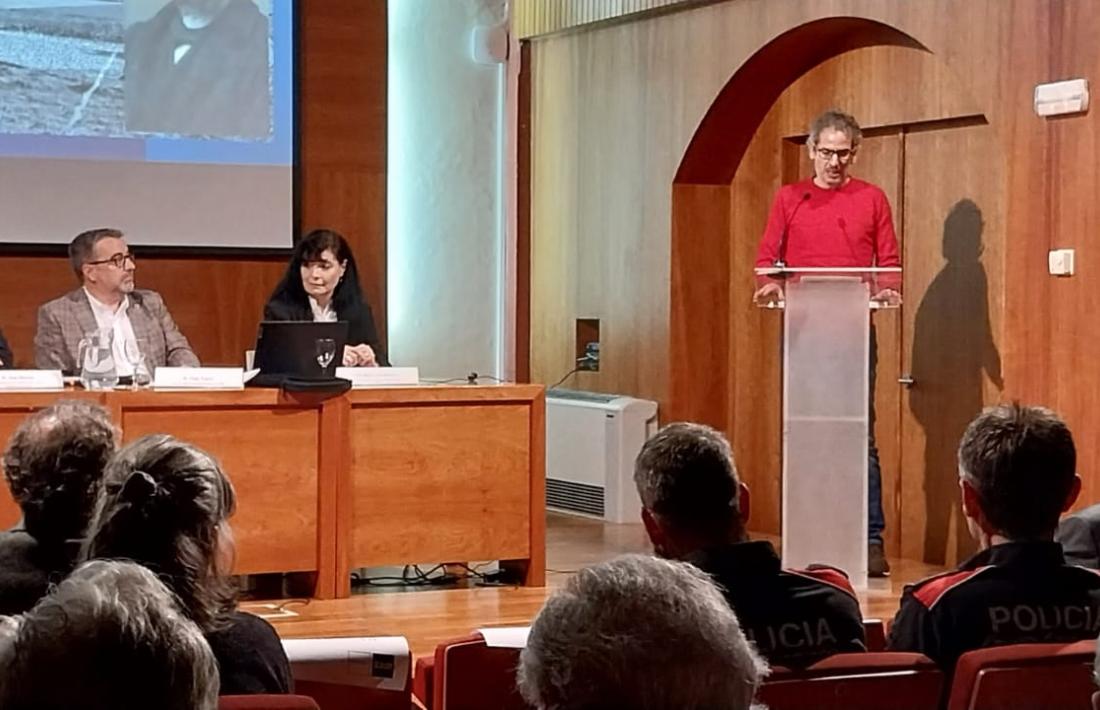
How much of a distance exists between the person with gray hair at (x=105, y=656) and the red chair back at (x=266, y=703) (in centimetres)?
61

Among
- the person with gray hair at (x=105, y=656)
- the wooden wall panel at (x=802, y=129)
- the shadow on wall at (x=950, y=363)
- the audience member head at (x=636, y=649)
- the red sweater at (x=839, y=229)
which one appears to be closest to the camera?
the person with gray hair at (x=105, y=656)

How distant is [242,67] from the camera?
7.27 metres

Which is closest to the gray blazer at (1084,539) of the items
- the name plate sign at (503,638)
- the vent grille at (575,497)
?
the name plate sign at (503,638)

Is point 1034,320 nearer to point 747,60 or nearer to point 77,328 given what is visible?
point 747,60

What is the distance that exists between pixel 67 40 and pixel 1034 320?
4029mm

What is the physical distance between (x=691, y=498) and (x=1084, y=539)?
3.27ft

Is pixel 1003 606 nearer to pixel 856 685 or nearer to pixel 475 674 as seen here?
pixel 856 685

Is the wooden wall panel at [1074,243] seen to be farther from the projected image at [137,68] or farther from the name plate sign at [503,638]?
the name plate sign at [503,638]

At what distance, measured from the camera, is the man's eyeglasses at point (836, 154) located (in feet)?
20.2

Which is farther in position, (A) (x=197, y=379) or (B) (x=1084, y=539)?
(A) (x=197, y=379)

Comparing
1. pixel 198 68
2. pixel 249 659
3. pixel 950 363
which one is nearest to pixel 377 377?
pixel 198 68

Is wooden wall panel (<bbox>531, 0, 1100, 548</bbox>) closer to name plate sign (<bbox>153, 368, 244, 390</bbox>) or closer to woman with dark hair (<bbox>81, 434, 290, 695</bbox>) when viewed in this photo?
name plate sign (<bbox>153, 368, 244, 390</bbox>)

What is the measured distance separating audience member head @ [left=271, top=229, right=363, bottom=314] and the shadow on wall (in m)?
2.43

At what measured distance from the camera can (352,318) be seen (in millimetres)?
6273
